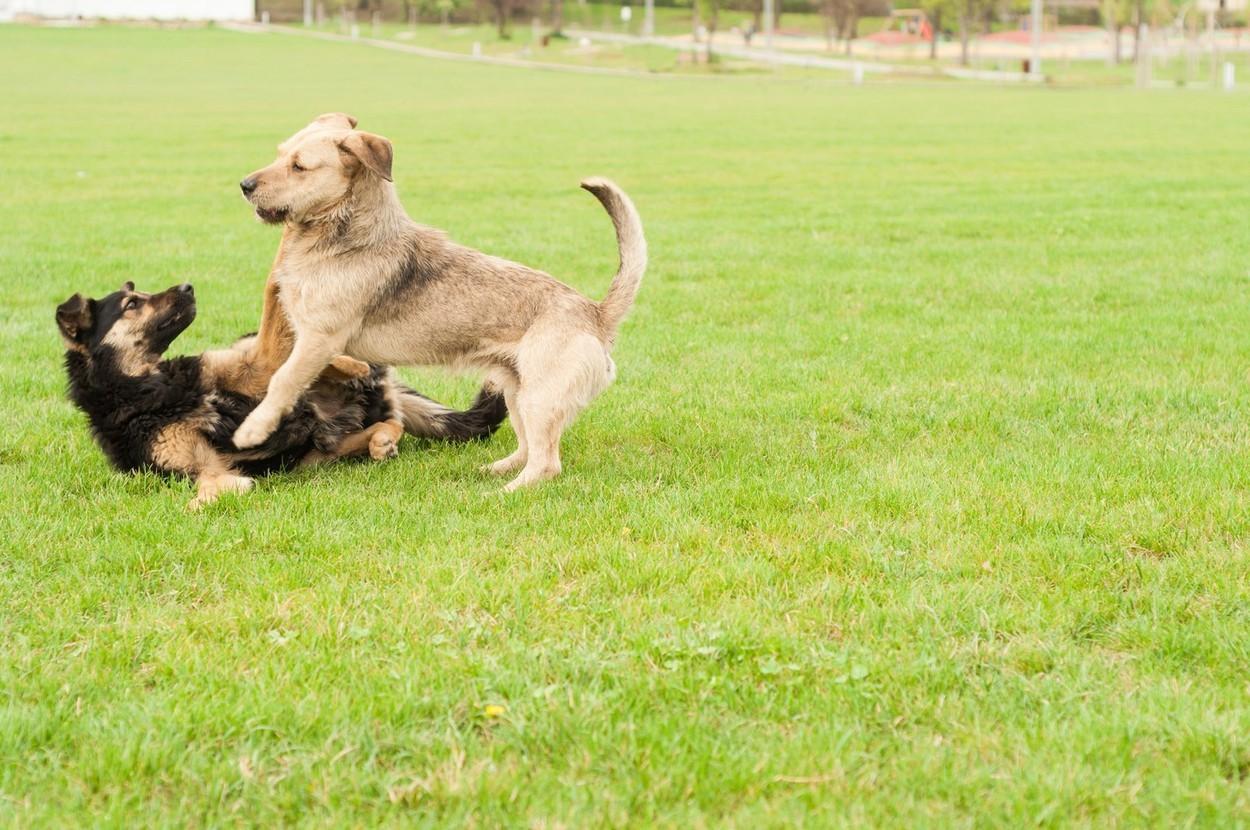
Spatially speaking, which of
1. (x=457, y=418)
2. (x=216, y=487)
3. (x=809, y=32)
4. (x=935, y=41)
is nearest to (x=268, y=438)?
(x=216, y=487)

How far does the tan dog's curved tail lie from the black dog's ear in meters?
2.45

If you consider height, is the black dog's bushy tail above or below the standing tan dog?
below

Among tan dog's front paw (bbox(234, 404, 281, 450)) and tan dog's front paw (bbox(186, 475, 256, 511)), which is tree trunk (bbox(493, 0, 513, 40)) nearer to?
tan dog's front paw (bbox(234, 404, 281, 450))

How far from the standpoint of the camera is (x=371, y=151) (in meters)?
5.68

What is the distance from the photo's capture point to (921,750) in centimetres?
334

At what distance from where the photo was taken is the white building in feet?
377

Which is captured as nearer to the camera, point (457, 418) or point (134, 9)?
point (457, 418)

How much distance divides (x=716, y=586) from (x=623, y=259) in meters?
2.15

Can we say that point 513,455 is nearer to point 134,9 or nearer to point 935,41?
point 935,41

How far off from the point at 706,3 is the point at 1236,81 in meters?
48.7

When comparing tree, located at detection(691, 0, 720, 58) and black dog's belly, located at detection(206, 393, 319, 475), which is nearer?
black dog's belly, located at detection(206, 393, 319, 475)

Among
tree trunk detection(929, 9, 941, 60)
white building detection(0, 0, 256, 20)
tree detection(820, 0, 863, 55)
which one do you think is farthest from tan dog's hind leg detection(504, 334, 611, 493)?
white building detection(0, 0, 256, 20)

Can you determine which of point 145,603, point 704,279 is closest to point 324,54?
point 704,279

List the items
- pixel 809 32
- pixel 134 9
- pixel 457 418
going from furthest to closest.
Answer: pixel 809 32
pixel 134 9
pixel 457 418
